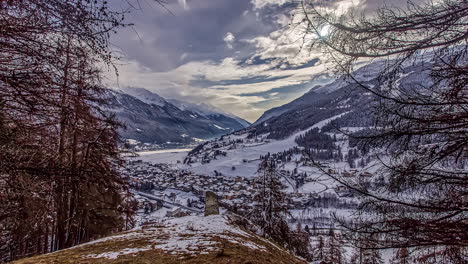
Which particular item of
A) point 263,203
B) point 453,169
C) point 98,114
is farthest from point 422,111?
point 263,203

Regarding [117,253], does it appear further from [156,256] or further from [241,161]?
[241,161]

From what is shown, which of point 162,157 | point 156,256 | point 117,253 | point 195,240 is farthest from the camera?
point 162,157

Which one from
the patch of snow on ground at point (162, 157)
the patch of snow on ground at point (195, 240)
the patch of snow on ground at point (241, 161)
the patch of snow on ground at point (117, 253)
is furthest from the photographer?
the patch of snow on ground at point (162, 157)

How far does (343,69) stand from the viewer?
3.31m

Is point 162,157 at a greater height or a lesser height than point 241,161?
greater

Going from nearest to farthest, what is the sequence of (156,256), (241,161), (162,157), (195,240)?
(156,256)
(195,240)
(241,161)
(162,157)

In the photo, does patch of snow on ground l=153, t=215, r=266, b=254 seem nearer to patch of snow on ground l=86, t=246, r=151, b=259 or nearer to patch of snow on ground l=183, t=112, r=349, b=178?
patch of snow on ground l=86, t=246, r=151, b=259

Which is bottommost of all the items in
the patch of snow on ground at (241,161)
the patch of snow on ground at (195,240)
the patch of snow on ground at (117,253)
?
the patch of snow on ground at (241,161)

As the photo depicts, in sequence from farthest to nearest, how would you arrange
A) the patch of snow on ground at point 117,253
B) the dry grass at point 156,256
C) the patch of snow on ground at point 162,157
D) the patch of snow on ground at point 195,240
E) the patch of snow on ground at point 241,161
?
1. the patch of snow on ground at point 162,157
2. the patch of snow on ground at point 241,161
3. the patch of snow on ground at point 195,240
4. the patch of snow on ground at point 117,253
5. the dry grass at point 156,256

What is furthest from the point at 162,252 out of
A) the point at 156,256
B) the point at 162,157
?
the point at 162,157

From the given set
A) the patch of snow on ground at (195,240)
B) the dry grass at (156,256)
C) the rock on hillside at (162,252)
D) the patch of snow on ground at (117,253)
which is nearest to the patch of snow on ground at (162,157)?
the patch of snow on ground at (195,240)

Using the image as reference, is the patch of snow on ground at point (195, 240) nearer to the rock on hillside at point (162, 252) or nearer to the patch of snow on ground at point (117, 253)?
the rock on hillside at point (162, 252)

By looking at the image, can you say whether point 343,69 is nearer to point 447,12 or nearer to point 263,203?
point 447,12

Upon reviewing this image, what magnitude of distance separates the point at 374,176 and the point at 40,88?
520cm
